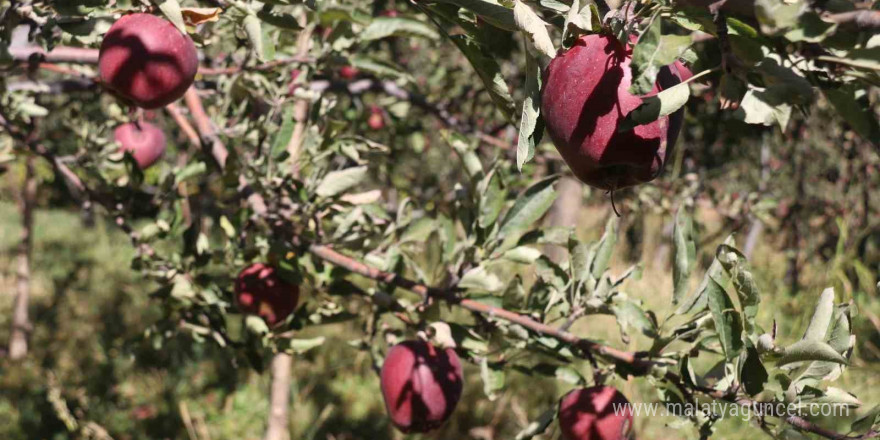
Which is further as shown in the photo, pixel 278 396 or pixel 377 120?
pixel 377 120

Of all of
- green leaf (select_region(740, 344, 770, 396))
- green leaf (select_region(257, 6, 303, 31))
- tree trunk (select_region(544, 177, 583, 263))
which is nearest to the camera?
green leaf (select_region(740, 344, 770, 396))

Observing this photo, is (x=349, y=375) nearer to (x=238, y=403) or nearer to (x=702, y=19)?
(x=238, y=403)

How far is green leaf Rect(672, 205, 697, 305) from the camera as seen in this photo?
2.56 feet

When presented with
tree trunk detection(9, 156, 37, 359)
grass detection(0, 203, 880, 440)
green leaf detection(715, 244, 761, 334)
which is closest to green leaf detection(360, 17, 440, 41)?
green leaf detection(715, 244, 761, 334)

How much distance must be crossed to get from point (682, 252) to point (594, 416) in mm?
236

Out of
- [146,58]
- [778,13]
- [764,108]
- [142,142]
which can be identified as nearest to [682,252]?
[764,108]

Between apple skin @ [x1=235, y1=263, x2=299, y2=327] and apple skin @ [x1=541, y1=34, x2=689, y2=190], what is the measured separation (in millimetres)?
669

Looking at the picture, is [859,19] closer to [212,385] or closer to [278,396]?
[278,396]

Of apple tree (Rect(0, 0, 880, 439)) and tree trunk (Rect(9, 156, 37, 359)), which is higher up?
apple tree (Rect(0, 0, 880, 439))

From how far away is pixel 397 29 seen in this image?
3.51 feet

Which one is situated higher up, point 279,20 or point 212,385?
point 279,20

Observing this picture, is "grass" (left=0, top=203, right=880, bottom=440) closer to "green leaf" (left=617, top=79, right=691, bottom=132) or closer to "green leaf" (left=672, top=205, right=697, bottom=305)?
"green leaf" (left=672, top=205, right=697, bottom=305)

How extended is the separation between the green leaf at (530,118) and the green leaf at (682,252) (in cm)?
33

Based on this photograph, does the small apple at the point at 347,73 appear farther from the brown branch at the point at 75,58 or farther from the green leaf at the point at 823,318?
the green leaf at the point at 823,318
